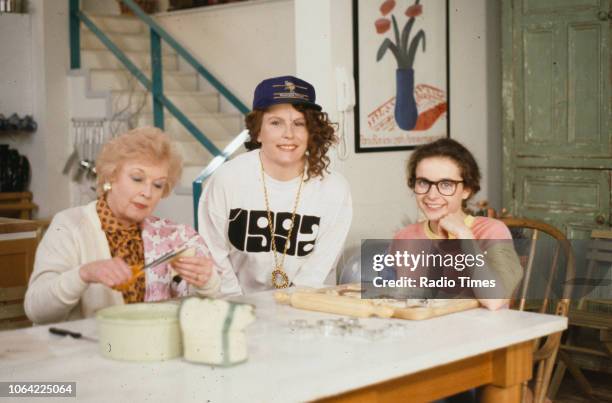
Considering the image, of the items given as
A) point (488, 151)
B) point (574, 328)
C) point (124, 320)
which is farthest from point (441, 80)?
point (124, 320)

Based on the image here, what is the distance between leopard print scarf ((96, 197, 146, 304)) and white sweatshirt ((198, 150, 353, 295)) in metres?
0.76

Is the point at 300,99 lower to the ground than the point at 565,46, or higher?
lower

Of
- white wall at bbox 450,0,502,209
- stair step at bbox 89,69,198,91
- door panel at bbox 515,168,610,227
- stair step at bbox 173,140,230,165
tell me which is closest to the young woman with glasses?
door panel at bbox 515,168,610,227

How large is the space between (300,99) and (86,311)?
1232 millimetres

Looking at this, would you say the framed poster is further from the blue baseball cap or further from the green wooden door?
the blue baseball cap

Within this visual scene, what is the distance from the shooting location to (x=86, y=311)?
256 centimetres

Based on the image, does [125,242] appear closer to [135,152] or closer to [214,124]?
[135,152]

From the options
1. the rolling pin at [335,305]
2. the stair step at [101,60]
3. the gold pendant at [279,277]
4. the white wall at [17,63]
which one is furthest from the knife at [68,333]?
the stair step at [101,60]

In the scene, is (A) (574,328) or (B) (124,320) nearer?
(B) (124,320)

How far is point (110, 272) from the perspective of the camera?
7.11 ft

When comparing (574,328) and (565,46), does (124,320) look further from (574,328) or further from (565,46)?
(565,46)

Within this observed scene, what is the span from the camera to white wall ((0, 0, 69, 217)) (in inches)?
311

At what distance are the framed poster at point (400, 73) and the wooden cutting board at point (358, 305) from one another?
2.29 m

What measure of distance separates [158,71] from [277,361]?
5.18 m
